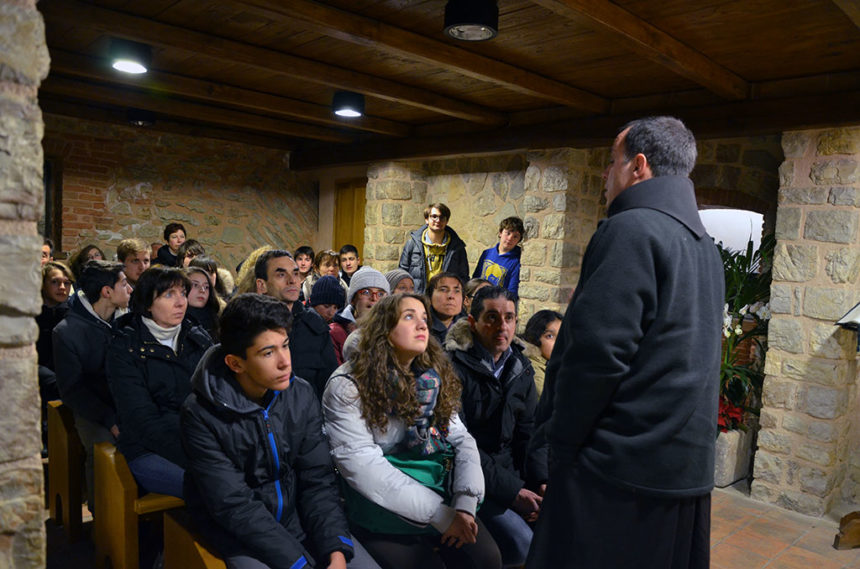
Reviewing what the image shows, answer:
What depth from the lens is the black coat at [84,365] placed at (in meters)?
2.50

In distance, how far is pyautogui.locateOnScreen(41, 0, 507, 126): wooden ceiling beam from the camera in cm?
318

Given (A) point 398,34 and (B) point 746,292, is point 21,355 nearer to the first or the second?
(A) point 398,34

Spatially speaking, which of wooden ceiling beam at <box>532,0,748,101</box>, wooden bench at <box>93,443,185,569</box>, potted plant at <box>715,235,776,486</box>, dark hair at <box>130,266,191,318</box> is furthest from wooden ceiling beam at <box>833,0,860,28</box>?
wooden bench at <box>93,443,185,569</box>

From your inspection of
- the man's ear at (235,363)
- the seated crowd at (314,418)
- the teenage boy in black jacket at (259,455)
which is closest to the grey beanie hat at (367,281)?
the seated crowd at (314,418)

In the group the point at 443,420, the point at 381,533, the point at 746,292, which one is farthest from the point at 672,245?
the point at 746,292

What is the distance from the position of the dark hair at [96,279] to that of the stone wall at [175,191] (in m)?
4.16

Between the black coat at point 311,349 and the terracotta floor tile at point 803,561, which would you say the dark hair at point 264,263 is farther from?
the terracotta floor tile at point 803,561

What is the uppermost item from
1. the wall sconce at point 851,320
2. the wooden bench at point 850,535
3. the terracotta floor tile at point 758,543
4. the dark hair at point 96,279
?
the dark hair at point 96,279

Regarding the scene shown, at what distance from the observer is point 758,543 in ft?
10.7

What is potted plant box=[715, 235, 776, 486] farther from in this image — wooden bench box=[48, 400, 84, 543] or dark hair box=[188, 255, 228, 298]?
wooden bench box=[48, 400, 84, 543]

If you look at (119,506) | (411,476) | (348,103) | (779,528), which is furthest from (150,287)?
(779,528)

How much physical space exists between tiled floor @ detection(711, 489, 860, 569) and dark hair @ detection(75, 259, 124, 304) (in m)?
3.14

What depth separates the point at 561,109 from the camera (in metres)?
4.84

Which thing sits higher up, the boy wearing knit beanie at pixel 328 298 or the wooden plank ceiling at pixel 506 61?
the wooden plank ceiling at pixel 506 61
